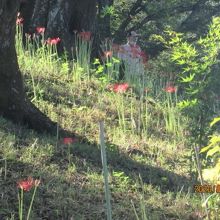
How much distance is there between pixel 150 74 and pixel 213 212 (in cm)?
559

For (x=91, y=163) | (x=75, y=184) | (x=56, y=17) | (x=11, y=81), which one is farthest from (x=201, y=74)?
(x=56, y=17)

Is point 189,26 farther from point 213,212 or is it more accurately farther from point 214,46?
point 213,212

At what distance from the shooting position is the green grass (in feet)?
11.8

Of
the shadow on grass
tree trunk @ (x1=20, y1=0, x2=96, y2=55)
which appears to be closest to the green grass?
the shadow on grass

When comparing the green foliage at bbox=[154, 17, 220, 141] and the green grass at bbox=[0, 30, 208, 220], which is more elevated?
the green foliage at bbox=[154, 17, 220, 141]

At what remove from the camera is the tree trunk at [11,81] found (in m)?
4.46

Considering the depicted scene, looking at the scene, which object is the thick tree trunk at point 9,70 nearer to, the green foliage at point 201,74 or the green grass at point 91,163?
the green grass at point 91,163

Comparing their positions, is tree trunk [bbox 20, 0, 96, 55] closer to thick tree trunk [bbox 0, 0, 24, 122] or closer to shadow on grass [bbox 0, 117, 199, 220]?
thick tree trunk [bbox 0, 0, 24, 122]

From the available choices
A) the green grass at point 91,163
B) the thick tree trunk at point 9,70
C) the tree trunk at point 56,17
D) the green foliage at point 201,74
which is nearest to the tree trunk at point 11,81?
the thick tree trunk at point 9,70

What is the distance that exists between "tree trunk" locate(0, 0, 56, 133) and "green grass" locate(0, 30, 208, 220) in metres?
0.15

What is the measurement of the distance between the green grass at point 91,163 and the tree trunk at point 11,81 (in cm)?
15

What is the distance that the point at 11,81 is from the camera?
458 cm

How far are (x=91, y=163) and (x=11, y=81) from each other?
103cm

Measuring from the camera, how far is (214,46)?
167 inches
